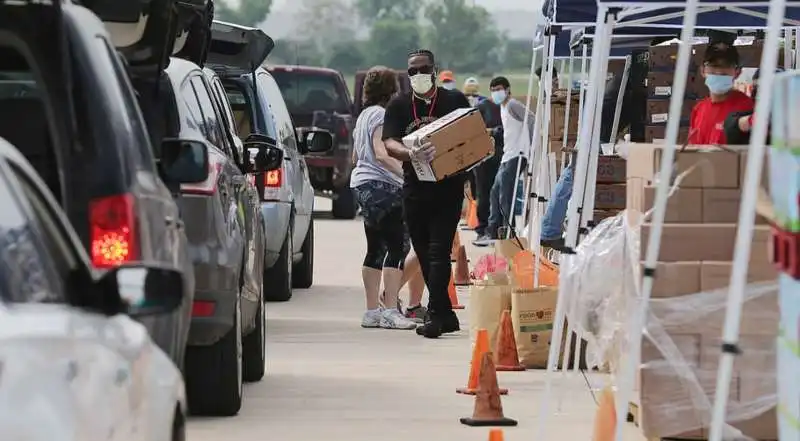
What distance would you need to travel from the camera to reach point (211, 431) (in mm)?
9992

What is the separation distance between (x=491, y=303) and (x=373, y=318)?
2.44 m

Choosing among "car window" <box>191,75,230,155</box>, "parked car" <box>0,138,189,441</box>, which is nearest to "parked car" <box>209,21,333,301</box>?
"car window" <box>191,75,230,155</box>

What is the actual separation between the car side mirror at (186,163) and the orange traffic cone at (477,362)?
224 centimetres

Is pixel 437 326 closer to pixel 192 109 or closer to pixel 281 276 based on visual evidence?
pixel 281 276

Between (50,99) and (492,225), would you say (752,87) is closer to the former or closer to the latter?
(50,99)

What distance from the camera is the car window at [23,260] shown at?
571 cm

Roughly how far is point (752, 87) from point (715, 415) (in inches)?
335

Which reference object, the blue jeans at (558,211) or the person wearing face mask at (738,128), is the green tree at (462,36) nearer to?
the blue jeans at (558,211)

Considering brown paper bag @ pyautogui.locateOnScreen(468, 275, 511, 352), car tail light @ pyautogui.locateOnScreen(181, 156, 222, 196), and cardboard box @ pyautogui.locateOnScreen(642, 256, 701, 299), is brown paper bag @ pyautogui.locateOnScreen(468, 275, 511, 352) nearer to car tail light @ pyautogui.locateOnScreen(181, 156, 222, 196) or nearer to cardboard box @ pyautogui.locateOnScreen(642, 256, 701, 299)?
car tail light @ pyautogui.locateOnScreen(181, 156, 222, 196)

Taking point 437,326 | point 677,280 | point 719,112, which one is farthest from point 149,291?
point 437,326

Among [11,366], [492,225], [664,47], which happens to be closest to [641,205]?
[11,366]

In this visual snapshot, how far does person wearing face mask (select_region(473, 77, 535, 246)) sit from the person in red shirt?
12487mm

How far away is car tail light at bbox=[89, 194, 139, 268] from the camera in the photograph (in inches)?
292

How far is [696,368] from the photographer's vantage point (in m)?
8.84
